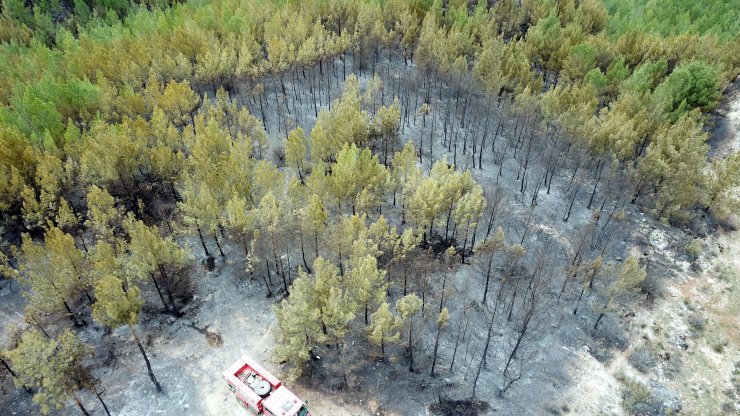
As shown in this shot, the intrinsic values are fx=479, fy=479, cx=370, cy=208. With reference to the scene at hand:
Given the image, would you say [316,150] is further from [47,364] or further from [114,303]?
[47,364]

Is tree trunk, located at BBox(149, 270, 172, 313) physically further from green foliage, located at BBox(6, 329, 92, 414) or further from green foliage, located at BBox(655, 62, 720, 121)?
green foliage, located at BBox(655, 62, 720, 121)

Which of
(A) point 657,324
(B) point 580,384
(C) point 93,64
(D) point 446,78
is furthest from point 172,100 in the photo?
(A) point 657,324

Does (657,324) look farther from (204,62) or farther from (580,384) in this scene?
(204,62)

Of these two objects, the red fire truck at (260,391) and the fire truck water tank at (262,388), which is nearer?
the red fire truck at (260,391)

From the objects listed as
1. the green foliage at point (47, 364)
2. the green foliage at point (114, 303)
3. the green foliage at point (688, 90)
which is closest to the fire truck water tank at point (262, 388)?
the green foliage at point (114, 303)

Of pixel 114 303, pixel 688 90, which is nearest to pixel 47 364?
pixel 114 303

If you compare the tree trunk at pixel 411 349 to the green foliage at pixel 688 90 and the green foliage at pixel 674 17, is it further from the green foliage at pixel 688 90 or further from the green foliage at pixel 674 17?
the green foliage at pixel 674 17
